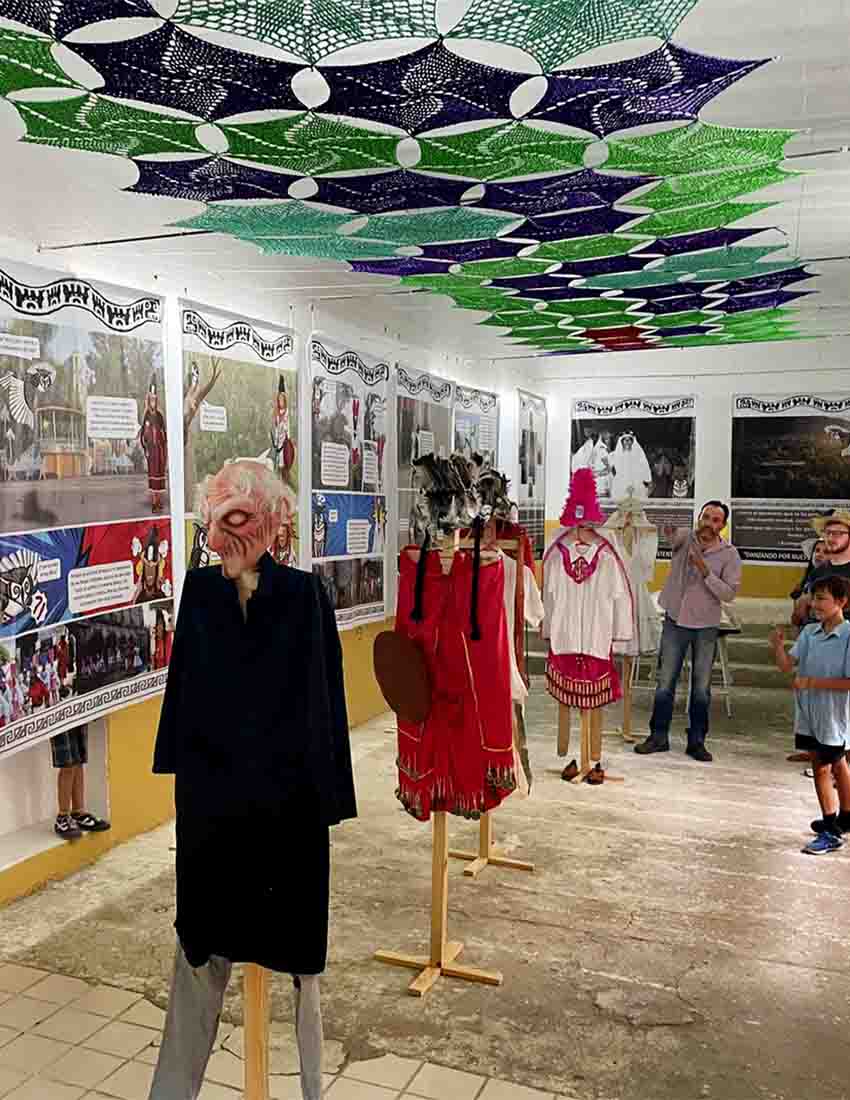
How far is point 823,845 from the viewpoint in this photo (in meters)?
4.88

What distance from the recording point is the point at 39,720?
416 cm

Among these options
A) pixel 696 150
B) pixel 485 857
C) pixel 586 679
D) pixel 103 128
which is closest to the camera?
pixel 103 128

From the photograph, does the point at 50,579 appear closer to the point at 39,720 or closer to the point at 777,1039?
the point at 39,720

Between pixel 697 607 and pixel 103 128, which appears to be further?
pixel 697 607

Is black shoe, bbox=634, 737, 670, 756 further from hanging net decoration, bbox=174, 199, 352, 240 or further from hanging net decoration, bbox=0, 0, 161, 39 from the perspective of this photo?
hanging net decoration, bbox=0, 0, 161, 39

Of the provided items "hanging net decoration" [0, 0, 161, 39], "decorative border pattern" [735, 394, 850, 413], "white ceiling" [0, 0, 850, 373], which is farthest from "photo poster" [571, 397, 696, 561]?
"hanging net decoration" [0, 0, 161, 39]

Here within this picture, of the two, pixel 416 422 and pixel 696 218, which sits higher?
pixel 696 218

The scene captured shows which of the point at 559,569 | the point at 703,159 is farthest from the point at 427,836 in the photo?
the point at 703,159

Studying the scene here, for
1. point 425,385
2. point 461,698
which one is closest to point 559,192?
point 461,698

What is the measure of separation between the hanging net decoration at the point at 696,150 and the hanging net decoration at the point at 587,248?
1.06 m

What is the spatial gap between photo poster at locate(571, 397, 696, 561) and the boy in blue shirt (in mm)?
5623

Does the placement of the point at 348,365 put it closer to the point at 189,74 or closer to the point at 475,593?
the point at 475,593

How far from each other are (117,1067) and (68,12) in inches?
111

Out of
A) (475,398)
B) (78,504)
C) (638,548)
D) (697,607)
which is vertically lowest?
(697,607)
